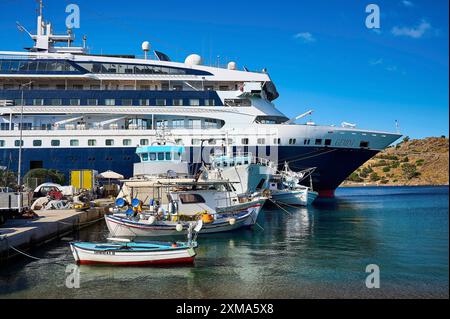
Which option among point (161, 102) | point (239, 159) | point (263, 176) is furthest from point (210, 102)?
point (263, 176)

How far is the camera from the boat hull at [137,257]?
17812mm

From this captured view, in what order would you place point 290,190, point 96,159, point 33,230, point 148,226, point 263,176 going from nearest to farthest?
point 33,230 < point 148,226 < point 263,176 < point 96,159 < point 290,190

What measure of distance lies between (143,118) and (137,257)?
110 feet

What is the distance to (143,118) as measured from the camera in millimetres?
49719

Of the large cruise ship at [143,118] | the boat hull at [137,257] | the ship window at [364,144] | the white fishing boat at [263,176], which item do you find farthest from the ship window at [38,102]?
the ship window at [364,144]

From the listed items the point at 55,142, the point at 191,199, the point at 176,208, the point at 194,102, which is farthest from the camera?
the point at 194,102

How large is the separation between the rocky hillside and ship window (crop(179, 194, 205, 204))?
152 m

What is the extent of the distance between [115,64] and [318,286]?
147ft

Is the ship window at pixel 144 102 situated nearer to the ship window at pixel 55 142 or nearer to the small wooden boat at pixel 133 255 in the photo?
the ship window at pixel 55 142

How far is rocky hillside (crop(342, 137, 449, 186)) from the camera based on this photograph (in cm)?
16350

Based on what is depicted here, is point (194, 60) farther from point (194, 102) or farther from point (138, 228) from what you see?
point (138, 228)

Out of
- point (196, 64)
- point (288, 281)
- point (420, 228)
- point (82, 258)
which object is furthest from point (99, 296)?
point (196, 64)

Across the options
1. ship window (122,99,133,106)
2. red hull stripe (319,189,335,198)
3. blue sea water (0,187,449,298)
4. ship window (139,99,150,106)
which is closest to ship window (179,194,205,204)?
blue sea water (0,187,449,298)

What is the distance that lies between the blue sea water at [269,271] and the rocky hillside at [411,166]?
14843 cm
